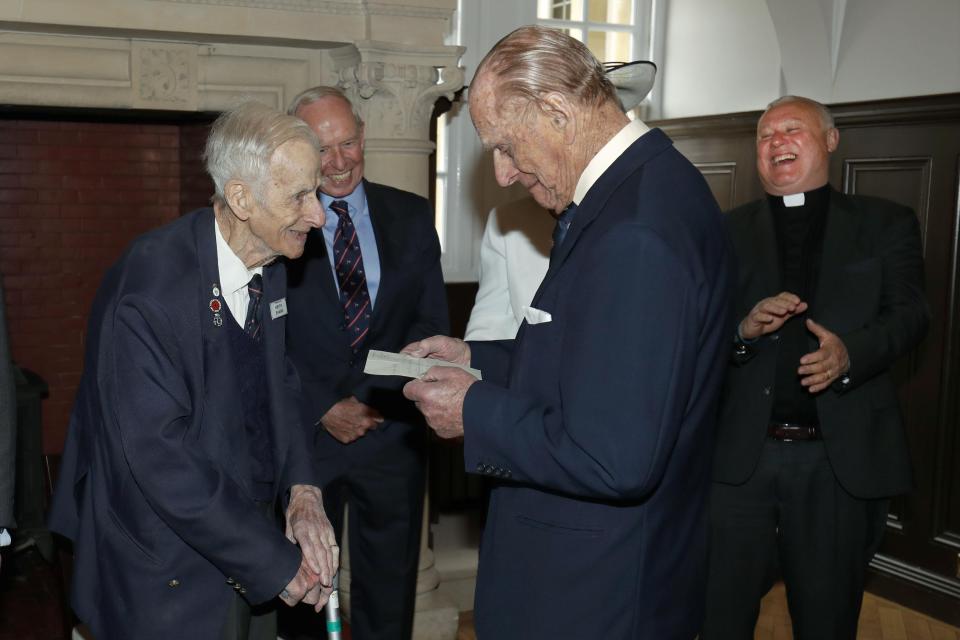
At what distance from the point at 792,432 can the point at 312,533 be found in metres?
1.49

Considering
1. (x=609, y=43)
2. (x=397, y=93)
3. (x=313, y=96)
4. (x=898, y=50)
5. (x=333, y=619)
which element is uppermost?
(x=609, y=43)

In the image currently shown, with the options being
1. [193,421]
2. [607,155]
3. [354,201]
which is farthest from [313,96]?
[607,155]

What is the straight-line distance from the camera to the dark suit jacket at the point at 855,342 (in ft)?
9.33

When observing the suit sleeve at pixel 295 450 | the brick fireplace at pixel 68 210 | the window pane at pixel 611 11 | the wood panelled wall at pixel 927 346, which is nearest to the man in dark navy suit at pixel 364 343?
the suit sleeve at pixel 295 450

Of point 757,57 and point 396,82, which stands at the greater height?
point 757,57

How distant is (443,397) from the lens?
1873 millimetres

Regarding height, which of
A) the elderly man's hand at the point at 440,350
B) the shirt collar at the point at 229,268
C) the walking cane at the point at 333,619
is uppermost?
the shirt collar at the point at 229,268

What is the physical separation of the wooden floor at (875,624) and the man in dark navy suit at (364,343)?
113 cm

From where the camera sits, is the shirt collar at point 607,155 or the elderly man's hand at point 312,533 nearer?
the shirt collar at point 607,155

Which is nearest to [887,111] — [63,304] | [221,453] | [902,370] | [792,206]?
[902,370]

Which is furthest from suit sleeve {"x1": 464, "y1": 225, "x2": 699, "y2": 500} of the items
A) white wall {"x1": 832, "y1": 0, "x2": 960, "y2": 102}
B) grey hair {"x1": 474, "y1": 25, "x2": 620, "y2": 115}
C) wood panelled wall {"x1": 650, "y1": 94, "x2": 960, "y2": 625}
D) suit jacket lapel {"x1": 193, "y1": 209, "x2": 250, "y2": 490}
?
white wall {"x1": 832, "y1": 0, "x2": 960, "y2": 102}

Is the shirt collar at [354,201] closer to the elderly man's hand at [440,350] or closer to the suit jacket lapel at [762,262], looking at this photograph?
A: the elderly man's hand at [440,350]

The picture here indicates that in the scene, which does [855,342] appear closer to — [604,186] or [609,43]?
[604,186]

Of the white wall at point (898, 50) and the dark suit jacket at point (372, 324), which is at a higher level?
the white wall at point (898, 50)
